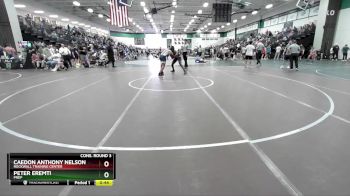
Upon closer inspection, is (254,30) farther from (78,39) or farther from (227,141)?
(227,141)

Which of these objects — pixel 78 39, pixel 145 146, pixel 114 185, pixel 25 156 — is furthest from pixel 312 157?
pixel 78 39

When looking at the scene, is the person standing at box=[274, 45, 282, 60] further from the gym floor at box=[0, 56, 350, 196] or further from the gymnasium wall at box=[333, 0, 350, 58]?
the gym floor at box=[0, 56, 350, 196]

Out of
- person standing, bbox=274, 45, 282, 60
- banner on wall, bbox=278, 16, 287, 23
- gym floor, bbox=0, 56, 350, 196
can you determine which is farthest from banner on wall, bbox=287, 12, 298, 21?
gym floor, bbox=0, 56, 350, 196

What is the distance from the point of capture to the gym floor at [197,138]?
9.64 ft

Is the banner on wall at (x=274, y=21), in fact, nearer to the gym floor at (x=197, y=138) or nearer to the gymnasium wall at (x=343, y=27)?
the gymnasium wall at (x=343, y=27)

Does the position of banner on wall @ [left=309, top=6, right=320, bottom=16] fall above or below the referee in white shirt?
above

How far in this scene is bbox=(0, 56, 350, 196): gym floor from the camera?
2939mm

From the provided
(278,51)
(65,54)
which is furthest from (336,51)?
(65,54)

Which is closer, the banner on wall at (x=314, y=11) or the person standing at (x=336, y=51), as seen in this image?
the person standing at (x=336, y=51)
